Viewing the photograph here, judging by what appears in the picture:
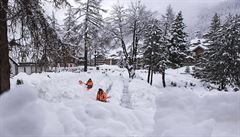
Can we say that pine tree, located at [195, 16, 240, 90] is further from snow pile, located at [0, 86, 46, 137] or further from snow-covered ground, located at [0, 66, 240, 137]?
snow pile, located at [0, 86, 46, 137]

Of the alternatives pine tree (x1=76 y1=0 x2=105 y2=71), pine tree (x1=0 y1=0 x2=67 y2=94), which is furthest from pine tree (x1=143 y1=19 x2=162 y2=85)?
pine tree (x1=0 y1=0 x2=67 y2=94)

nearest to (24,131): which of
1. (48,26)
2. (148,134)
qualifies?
(148,134)

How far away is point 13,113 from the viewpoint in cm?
254

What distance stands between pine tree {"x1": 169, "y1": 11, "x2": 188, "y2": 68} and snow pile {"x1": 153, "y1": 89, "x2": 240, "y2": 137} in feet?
86.0

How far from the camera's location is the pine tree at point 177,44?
28.7m

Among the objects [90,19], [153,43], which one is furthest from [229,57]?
[90,19]

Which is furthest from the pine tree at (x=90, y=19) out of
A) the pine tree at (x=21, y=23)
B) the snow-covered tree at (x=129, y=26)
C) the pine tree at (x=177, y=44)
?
the pine tree at (x=21, y=23)

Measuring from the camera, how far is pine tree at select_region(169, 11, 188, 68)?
28719mm

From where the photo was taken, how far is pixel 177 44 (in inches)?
1144

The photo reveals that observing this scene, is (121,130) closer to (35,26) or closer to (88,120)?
(88,120)

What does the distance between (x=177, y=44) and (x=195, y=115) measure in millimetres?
27863

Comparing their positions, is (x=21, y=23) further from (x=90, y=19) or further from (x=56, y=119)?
(x=90, y=19)

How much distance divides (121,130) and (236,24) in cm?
2507

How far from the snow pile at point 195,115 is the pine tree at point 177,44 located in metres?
26.2
